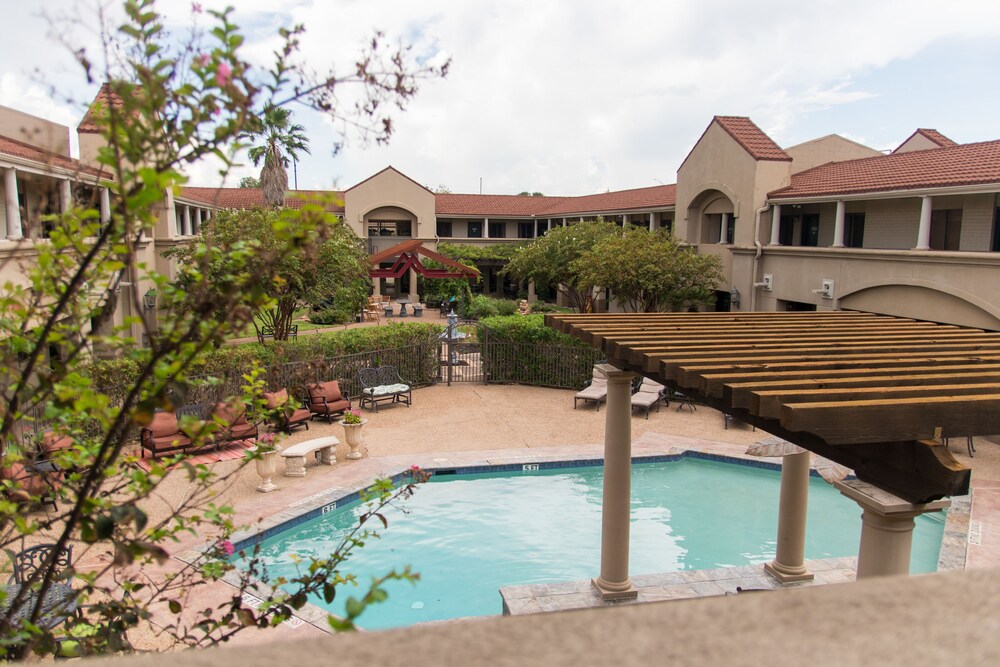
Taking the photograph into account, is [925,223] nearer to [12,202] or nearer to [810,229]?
[810,229]

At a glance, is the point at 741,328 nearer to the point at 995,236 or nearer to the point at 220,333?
the point at 220,333

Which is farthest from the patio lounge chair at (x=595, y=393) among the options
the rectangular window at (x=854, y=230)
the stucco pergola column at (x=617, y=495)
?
the rectangular window at (x=854, y=230)

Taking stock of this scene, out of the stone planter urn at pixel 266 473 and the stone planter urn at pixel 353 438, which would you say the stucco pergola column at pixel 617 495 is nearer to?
the stone planter urn at pixel 266 473

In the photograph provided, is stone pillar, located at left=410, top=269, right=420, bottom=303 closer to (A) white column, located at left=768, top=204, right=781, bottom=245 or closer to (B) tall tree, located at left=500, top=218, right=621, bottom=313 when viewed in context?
(B) tall tree, located at left=500, top=218, right=621, bottom=313

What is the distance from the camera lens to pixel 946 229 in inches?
797

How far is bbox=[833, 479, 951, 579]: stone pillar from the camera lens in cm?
466

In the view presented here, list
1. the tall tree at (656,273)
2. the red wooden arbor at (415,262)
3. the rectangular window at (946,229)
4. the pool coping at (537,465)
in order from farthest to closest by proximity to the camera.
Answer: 1. the tall tree at (656,273)
2. the red wooden arbor at (415,262)
3. the rectangular window at (946,229)
4. the pool coping at (537,465)

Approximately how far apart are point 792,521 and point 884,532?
4861 millimetres

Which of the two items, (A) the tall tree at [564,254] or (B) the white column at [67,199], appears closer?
(B) the white column at [67,199]

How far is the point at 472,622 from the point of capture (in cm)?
114

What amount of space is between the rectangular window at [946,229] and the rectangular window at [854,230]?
8.79 ft

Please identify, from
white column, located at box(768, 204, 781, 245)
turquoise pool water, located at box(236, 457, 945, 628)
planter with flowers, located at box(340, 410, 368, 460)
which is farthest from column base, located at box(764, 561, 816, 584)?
white column, located at box(768, 204, 781, 245)

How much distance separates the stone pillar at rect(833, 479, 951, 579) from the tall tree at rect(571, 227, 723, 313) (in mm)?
21886

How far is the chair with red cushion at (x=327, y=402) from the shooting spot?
1708cm
